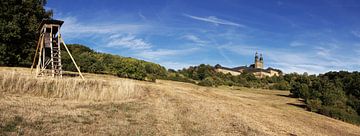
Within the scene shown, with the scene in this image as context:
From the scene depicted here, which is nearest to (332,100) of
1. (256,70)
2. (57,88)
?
(57,88)

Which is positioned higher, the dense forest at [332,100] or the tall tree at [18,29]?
the tall tree at [18,29]

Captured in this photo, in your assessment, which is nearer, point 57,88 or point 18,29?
point 57,88

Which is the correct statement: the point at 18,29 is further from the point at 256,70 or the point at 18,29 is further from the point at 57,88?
the point at 256,70

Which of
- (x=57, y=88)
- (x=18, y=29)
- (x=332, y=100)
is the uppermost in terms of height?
(x=18, y=29)

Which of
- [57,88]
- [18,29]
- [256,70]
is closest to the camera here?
[57,88]

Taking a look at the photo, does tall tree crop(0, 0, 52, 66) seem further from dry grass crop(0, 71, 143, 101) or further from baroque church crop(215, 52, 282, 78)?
baroque church crop(215, 52, 282, 78)

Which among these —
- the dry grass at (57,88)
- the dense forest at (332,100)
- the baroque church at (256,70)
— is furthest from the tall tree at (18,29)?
the baroque church at (256,70)

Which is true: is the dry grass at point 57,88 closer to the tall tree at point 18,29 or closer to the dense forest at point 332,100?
the tall tree at point 18,29

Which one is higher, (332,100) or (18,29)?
(18,29)

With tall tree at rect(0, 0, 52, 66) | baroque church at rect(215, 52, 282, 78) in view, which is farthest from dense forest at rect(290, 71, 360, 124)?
baroque church at rect(215, 52, 282, 78)

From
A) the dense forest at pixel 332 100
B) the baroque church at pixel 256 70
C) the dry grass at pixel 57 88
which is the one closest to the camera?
the dry grass at pixel 57 88

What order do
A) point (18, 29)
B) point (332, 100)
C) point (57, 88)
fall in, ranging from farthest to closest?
point (332, 100) → point (18, 29) → point (57, 88)

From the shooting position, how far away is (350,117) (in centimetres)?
1631

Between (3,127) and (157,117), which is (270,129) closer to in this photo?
(157,117)
